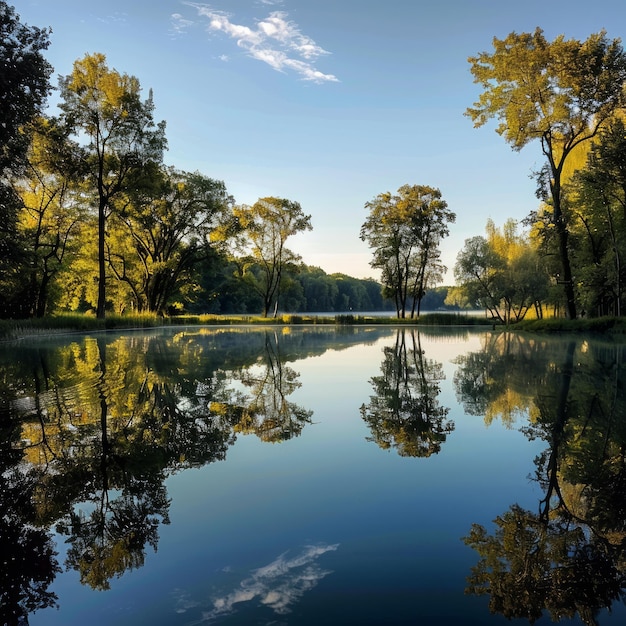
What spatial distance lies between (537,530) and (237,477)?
2.19 metres

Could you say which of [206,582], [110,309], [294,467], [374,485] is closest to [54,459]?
[294,467]

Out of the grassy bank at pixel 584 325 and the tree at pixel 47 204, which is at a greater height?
the tree at pixel 47 204

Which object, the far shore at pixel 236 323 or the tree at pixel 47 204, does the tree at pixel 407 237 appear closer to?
the far shore at pixel 236 323

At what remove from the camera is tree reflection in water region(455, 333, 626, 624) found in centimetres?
217

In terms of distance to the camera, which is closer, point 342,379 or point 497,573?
point 497,573

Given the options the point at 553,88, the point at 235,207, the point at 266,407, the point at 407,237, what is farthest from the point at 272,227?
the point at 266,407

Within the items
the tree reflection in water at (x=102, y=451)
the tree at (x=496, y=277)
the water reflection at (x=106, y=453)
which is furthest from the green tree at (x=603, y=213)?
the tree reflection in water at (x=102, y=451)

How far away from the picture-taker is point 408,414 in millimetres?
5992

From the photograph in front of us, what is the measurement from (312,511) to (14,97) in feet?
76.6

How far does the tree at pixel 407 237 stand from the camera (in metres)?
49.3

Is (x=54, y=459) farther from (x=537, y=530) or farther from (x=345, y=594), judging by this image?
(x=537, y=530)

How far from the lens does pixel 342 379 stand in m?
9.27

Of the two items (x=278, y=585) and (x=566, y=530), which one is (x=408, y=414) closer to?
(x=566, y=530)

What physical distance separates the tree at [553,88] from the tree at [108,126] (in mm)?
21960
